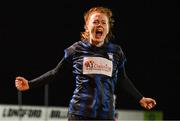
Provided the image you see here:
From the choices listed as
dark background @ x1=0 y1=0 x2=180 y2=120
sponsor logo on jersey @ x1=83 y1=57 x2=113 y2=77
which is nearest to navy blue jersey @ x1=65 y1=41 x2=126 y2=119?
sponsor logo on jersey @ x1=83 y1=57 x2=113 y2=77

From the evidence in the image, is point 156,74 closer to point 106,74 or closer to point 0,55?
point 0,55

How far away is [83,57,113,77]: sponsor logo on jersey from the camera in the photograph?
6.00 feet

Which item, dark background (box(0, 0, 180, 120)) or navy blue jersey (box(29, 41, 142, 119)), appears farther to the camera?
dark background (box(0, 0, 180, 120))

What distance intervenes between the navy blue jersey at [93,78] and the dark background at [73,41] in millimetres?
3866

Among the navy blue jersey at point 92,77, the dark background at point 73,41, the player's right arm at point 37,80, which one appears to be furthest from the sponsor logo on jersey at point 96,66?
the dark background at point 73,41

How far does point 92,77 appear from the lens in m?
1.81

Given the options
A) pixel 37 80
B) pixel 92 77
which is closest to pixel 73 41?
pixel 37 80

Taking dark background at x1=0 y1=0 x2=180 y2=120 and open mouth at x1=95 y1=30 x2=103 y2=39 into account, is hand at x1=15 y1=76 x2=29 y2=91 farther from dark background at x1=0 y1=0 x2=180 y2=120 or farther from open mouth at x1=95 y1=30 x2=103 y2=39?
dark background at x1=0 y1=0 x2=180 y2=120

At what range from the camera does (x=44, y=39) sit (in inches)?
237

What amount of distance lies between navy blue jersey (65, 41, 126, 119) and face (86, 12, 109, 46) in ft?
0.10

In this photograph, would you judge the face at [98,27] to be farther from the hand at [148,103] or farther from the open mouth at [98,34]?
the hand at [148,103]

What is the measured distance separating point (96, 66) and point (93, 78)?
0.19 ft

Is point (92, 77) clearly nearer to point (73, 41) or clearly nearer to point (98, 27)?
point (98, 27)

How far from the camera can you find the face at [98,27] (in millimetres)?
1896
